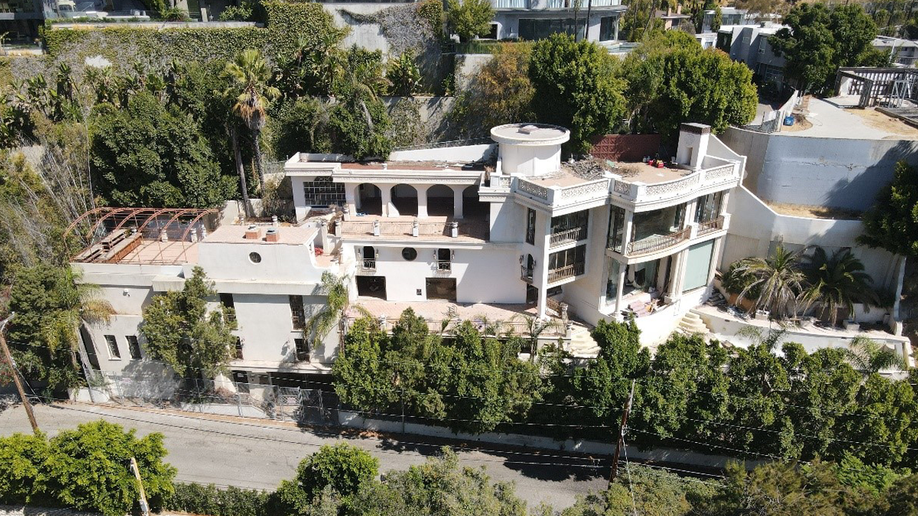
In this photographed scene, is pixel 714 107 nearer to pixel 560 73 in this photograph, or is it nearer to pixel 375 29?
pixel 560 73

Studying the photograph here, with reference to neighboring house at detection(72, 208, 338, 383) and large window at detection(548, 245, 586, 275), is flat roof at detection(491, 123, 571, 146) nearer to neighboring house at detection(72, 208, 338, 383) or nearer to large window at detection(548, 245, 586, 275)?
large window at detection(548, 245, 586, 275)

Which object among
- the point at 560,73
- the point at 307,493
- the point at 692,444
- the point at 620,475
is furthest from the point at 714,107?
the point at 307,493

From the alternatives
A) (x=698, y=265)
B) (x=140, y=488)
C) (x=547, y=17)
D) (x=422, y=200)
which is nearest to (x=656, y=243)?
(x=698, y=265)

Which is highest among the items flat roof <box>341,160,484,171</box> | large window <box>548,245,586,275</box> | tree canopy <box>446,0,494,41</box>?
tree canopy <box>446,0,494,41</box>

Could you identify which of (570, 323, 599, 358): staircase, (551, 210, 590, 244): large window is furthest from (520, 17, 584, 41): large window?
(570, 323, 599, 358): staircase

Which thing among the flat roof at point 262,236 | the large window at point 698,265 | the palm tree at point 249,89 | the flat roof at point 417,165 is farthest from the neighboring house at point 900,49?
the flat roof at point 262,236

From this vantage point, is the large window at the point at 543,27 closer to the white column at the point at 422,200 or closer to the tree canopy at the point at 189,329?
the white column at the point at 422,200
